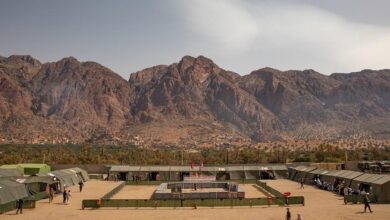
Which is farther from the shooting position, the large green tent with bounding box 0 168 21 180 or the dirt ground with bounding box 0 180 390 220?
the large green tent with bounding box 0 168 21 180

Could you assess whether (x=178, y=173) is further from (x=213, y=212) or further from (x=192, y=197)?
(x=213, y=212)

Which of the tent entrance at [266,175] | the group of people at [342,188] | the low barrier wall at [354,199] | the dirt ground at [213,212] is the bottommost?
the dirt ground at [213,212]

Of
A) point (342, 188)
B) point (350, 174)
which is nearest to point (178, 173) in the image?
point (350, 174)

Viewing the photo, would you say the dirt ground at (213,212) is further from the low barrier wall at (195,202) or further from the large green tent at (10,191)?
the large green tent at (10,191)

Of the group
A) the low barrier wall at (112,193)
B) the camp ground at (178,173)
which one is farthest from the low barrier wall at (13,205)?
the camp ground at (178,173)

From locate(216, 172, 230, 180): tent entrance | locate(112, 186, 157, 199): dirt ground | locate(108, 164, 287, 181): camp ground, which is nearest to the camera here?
locate(112, 186, 157, 199): dirt ground

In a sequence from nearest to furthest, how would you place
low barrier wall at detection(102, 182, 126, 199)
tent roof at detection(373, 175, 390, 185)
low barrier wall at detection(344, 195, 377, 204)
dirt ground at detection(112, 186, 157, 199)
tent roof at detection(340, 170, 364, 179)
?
Result: low barrier wall at detection(344, 195, 377, 204) < tent roof at detection(373, 175, 390, 185) < low barrier wall at detection(102, 182, 126, 199) < tent roof at detection(340, 170, 364, 179) < dirt ground at detection(112, 186, 157, 199)

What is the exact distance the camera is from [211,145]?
529 ft

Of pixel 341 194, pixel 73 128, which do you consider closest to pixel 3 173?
pixel 341 194

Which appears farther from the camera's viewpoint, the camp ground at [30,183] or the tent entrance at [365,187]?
the tent entrance at [365,187]

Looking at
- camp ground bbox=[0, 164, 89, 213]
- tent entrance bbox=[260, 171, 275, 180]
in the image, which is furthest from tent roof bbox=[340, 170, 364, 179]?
camp ground bbox=[0, 164, 89, 213]

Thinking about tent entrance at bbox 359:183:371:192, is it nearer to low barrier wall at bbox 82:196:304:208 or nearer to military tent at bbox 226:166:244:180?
low barrier wall at bbox 82:196:304:208

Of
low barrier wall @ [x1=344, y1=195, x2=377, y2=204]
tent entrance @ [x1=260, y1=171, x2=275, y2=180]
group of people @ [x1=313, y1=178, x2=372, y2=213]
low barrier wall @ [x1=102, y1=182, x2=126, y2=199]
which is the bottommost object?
low barrier wall @ [x1=102, y1=182, x2=126, y2=199]

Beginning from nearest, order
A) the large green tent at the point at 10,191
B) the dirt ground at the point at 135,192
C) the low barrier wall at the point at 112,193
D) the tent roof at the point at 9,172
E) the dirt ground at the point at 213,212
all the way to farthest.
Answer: the dirt ground at the point at 213,212 < the large green tent at the point at 10,191 < the low barrier wall at the point at 112,193 < the dirt ground at the point at 135,192 < the tent roof at the point at 9,172
